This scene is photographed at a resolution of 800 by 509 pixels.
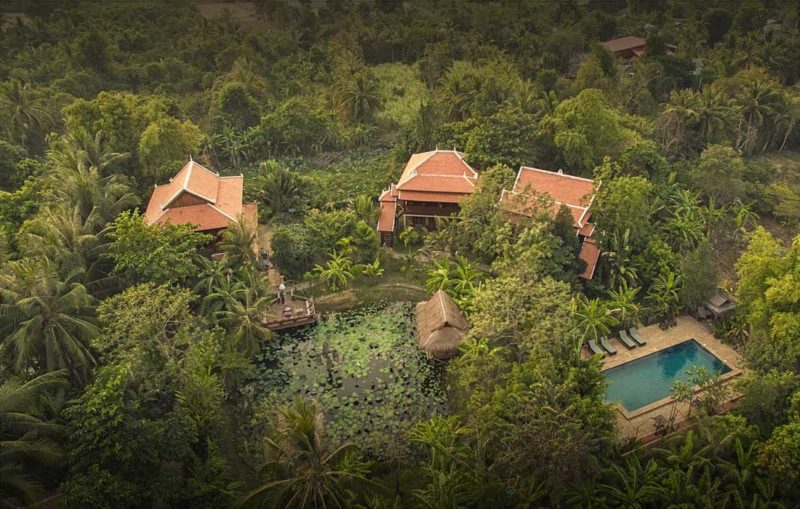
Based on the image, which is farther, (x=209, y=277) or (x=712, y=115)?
(x=712, y=115)

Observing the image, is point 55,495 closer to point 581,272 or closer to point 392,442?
point 392,442

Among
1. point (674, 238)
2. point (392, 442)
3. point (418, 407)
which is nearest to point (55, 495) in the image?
point (392, 442)

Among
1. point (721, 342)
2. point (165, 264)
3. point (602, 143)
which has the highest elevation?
point (602, 143)

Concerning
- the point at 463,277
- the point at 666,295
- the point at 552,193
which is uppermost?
the point at 552,193

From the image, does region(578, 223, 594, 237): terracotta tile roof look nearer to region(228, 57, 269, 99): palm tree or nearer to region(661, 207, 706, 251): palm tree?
region(661, 207, 706, 251): palm tree

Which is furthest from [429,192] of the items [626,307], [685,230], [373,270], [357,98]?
[357,98]

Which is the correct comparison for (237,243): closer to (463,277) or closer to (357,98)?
(463,277)

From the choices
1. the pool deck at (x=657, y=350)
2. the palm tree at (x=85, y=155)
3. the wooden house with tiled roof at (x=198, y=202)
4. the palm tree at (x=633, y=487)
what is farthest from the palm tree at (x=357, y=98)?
the palm tree at (x=633, y=487)
